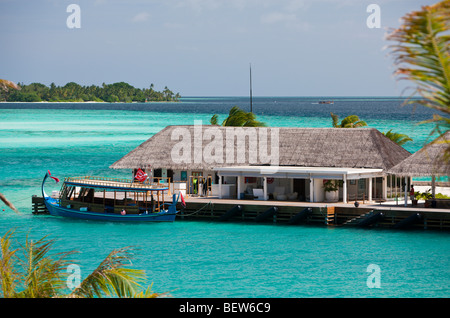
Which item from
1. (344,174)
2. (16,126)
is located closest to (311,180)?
(344,174)

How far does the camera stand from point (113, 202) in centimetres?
4194

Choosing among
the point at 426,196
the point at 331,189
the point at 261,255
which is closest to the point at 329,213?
the point at 331,189

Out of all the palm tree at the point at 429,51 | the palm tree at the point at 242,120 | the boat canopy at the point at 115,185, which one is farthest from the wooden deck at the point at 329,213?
the palm tree at the point at 429,51

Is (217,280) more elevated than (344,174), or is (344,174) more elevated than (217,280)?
(344,174)

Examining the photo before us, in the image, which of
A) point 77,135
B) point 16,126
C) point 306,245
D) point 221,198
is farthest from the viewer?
point 16,126

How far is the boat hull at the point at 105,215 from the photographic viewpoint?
40.3 meters

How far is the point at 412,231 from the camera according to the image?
36094mm

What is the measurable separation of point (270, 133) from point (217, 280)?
18.6 metres

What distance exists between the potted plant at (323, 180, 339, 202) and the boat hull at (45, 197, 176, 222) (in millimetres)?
7894

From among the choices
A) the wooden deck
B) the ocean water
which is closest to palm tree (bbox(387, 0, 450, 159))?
the ocean water

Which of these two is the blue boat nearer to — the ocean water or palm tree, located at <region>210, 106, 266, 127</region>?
the ocean water

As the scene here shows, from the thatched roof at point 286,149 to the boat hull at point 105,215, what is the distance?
3.63 metres

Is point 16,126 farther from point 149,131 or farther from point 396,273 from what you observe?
point 396,273
